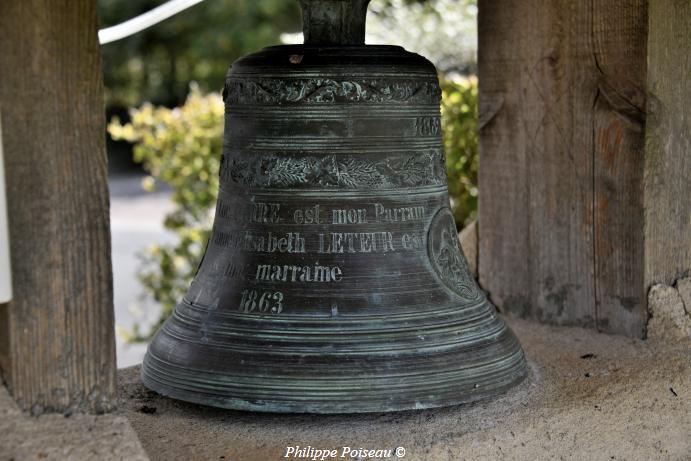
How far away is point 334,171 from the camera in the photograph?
251cm

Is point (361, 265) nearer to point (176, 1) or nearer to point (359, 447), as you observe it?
point (359, 447)

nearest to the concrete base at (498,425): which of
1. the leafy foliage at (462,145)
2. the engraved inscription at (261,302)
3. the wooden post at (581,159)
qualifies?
the engraved inscription at (261,302)

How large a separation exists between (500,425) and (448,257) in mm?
466

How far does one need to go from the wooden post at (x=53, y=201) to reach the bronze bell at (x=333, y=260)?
60 cm

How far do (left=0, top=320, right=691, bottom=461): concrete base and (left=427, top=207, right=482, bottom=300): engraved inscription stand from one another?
0.97 feet

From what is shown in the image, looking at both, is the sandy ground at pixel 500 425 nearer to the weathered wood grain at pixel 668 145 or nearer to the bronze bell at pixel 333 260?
the bronze bell at pixel 333 260

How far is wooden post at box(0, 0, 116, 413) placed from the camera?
1819mm

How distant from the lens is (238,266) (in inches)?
102

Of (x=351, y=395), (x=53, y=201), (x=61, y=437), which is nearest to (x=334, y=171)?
(x=351, y=395)

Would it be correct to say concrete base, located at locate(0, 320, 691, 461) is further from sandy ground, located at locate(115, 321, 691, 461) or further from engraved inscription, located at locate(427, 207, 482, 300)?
engraved inscription, located at locate(427, 207, 482, 300)

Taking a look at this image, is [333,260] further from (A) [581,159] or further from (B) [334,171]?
(A) [581,159]

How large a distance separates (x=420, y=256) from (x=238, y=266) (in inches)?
18.0

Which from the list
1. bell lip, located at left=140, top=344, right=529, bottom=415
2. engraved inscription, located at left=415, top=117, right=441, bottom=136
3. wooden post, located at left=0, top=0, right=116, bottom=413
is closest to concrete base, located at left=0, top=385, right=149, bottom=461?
wooden post, located at left=0, top=0, right=116, bottom=413

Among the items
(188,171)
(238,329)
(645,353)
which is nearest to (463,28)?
(188,171)
